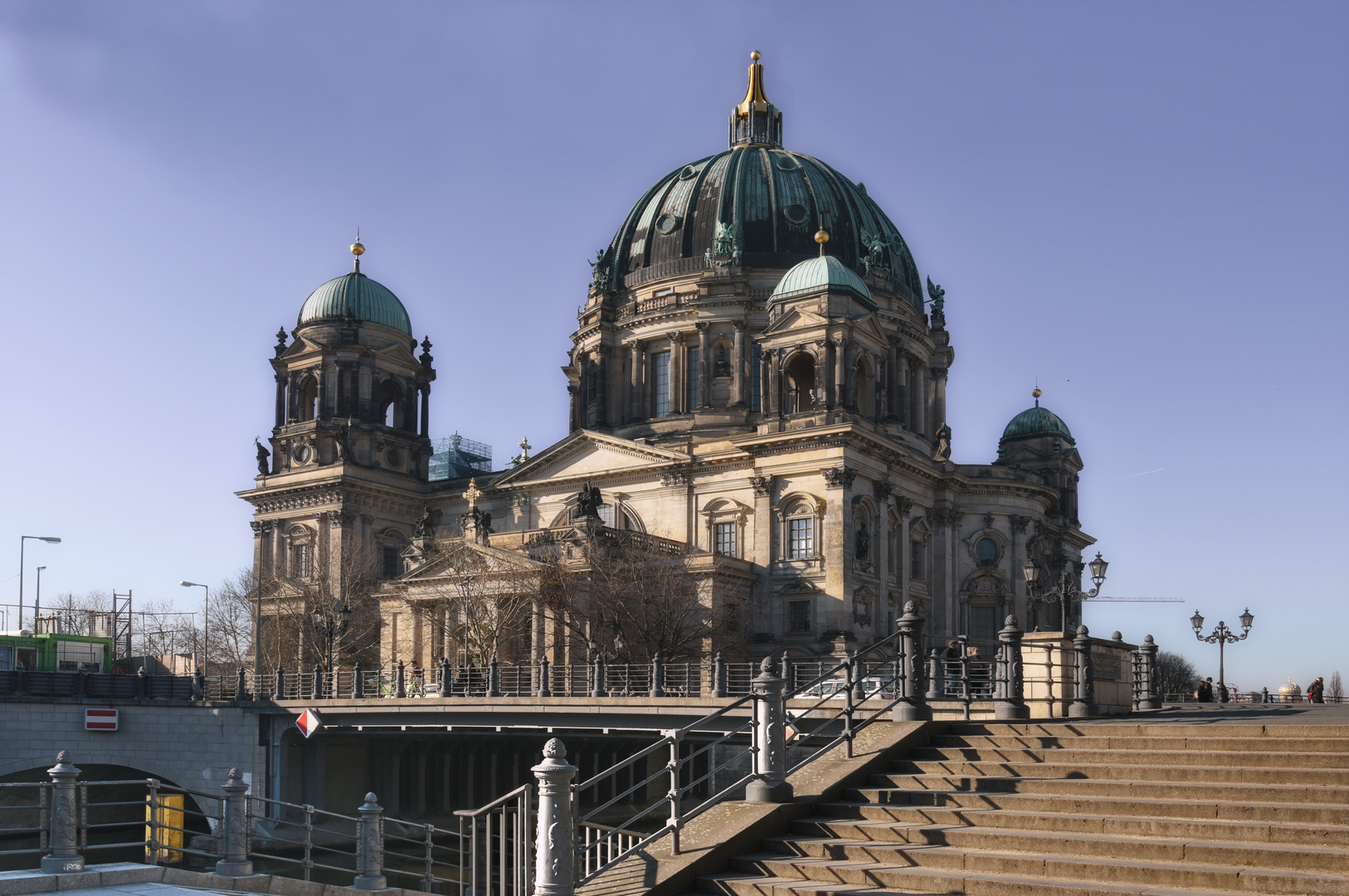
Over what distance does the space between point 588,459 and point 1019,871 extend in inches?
2459

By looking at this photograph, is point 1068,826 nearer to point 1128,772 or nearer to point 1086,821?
point 1086,821

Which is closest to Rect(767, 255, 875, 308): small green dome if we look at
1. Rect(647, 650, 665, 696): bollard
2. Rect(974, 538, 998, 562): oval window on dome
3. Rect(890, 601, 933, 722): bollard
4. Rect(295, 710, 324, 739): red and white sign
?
Rect(974, 538, 998, 562): oval window on dome

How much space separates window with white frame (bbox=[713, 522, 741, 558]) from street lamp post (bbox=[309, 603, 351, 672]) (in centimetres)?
1833

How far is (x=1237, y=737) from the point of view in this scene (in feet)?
62.0

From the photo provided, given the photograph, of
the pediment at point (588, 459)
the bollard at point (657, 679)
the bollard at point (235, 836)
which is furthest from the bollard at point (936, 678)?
the pediment at point (588, 459)

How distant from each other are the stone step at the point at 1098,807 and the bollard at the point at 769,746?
2.56 ft

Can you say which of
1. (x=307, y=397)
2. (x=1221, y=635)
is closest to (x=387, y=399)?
(x=307, y=397)

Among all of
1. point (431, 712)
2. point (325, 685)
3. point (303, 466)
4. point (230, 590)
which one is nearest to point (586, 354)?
point (303, 466)

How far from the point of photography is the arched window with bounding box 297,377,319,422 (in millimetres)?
82500

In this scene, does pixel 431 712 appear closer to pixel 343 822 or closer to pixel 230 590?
pixel 343 822

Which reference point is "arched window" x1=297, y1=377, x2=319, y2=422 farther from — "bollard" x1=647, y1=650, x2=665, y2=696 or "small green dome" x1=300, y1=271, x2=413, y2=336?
"bollard" x1=647, y1=650, x2=665, y2=696

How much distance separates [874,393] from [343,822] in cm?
3394

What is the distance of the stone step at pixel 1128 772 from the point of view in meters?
17.0

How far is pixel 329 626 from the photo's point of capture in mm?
71000
